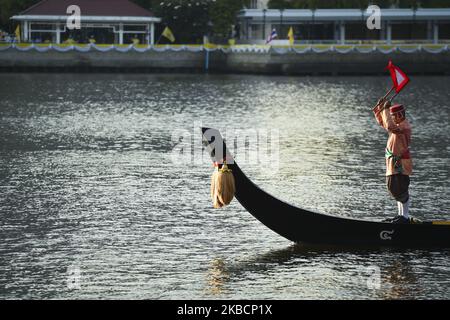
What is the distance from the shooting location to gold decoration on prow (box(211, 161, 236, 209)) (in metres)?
18.5

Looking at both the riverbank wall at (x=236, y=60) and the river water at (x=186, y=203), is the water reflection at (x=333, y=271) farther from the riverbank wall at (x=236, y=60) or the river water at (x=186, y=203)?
the riverbank wall at (x=236, y=60)

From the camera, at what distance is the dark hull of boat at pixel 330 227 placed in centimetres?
1928

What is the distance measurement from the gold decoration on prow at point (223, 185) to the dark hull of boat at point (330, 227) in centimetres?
47

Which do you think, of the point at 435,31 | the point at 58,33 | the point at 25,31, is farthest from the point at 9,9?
the point at 435,31

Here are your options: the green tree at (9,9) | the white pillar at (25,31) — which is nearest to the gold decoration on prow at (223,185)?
the white pillar at (25,31)

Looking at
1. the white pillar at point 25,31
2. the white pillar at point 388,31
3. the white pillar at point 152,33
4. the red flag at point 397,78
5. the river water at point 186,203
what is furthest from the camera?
the white pillar at point 388,31

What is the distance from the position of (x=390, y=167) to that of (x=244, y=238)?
346 centimetres

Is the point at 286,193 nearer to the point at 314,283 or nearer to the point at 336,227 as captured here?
the point at 336,227

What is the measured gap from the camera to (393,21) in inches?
4345

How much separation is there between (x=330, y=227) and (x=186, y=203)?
21.3ft

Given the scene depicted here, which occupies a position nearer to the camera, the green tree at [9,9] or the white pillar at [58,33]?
the white pillar at [58,33]

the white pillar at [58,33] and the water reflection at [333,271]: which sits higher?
the white pillar at [58,33]

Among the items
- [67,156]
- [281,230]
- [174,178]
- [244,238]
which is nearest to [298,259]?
[281,230]

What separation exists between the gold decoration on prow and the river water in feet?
4.13
